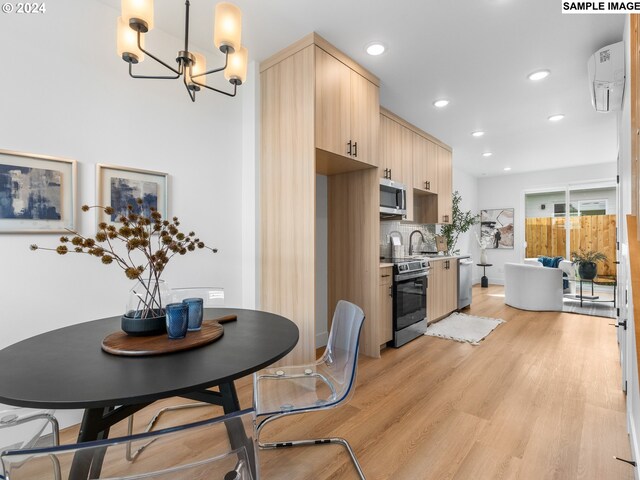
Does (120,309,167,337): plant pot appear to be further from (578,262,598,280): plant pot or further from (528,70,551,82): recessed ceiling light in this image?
(578,262,598,280): plant pot

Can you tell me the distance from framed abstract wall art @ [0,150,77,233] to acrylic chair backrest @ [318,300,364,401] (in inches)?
70.4

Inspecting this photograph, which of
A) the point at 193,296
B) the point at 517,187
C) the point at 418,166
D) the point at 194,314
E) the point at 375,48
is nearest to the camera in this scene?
the point at 194,314

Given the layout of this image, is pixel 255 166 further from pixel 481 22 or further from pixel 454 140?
pixel 454 140

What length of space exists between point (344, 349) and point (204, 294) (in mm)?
1117

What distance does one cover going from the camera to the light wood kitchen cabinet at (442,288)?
14.2ft

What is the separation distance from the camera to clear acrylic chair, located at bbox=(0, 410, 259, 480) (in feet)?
2.04

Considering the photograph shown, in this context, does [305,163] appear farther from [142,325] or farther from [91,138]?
[142,325]

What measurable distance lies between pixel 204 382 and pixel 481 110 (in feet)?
13.9

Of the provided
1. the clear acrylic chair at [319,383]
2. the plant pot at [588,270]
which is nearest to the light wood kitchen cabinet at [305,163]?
the clear acrylic chair at [319,383]

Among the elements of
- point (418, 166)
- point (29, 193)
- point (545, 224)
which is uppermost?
point (418, 166)

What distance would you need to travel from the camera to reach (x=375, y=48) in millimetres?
2662

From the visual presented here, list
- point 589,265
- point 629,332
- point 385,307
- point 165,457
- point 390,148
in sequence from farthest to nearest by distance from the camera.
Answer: point 589,265 → point 390,148 → point 385,307 → point 629,332 → point 165,457

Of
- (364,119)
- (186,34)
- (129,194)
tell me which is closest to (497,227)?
(364,119)

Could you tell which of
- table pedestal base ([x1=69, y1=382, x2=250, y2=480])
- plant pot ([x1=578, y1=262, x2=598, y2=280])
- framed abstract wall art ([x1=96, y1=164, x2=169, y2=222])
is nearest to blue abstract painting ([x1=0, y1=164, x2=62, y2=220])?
framed abstract wall art ([x1=96, y1=164, x2=169, y2=222])
